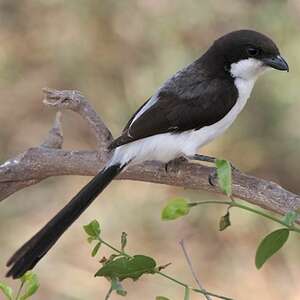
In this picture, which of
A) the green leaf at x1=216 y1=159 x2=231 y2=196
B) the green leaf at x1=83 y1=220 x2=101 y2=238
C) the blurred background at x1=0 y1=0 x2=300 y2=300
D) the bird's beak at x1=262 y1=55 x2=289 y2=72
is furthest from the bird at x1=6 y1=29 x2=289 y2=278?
the blurred background at x1=0 y1=0 x2=300 y2=300

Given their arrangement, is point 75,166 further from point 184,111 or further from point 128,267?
point 128,267

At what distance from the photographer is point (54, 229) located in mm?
2438

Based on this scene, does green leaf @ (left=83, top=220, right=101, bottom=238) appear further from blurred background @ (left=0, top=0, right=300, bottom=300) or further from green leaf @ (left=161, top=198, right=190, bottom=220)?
blurred background @ (left=0, top=0, right=300, bottom=300)

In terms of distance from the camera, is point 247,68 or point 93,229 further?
point 247,68

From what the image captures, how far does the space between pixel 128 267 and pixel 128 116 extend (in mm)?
3993

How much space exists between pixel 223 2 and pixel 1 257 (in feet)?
7.63

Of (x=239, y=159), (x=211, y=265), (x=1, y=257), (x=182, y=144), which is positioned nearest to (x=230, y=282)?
(x=211, y=265)

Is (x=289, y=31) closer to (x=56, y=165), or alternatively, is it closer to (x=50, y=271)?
(x=50, y=271)

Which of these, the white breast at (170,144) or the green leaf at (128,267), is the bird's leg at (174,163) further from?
the green leaf at (128,267)

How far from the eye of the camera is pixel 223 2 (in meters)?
5.71

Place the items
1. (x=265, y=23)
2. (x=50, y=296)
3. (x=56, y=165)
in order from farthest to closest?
(x=265, y=23) < (x=50, y=296) < (x=56, y=165)

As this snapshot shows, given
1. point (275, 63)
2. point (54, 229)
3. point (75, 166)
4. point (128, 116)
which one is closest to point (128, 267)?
point (54, 229)

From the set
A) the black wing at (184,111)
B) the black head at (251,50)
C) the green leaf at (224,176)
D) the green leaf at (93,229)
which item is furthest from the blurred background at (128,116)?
the green leaf at (224,176)

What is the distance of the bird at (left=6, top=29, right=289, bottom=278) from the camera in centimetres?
295
